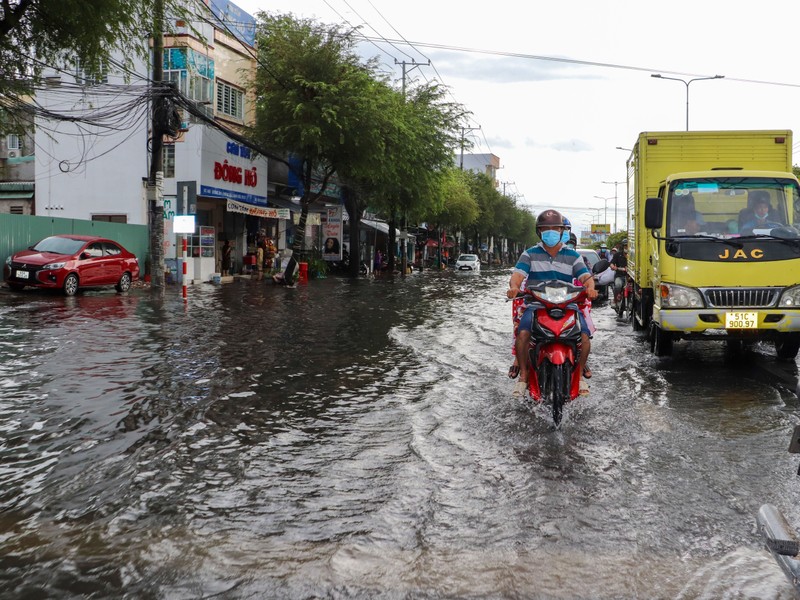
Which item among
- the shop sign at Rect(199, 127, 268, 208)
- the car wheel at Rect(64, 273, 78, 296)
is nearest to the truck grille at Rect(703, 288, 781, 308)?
the car wheel at Rect(64, 273, 78, 296)

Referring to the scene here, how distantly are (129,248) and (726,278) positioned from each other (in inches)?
931

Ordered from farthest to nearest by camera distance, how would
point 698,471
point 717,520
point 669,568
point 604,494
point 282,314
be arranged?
1. point 282,314
2. point 698,471
3. point 604,494
4. point 717,520
5. point 669,568

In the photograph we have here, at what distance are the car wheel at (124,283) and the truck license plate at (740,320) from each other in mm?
18013

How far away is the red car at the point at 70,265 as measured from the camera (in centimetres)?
2112

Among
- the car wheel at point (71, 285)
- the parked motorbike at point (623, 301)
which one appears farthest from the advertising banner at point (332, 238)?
the parked motorbike at point (623, 301)

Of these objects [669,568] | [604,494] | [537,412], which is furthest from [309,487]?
[537,412]

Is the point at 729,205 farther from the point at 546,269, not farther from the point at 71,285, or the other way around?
the point at 71,285

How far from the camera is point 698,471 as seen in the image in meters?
5.56

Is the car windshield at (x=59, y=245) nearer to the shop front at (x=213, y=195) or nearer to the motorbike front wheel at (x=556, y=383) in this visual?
the shop front at (x=213, y=195)

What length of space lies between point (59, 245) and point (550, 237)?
1819 cm

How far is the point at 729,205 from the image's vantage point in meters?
10.7

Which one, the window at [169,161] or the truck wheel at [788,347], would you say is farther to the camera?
the window at [169,161]

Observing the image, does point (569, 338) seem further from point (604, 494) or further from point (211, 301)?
point (211, 301)

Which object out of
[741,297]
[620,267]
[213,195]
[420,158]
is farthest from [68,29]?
[420,158]
